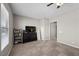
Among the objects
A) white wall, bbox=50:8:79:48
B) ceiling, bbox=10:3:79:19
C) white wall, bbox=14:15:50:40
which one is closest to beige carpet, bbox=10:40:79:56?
white wall, bbox=50:8:79:48

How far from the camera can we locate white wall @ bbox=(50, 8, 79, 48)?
4.35m

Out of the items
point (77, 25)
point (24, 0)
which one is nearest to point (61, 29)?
point (77, 25)

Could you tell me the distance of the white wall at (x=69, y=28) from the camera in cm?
435

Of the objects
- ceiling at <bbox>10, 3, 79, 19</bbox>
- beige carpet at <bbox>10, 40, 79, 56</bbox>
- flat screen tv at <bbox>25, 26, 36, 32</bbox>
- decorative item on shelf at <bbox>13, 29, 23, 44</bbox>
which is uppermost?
ceiling at <bbox>10, 3, 79, 19</bbox>

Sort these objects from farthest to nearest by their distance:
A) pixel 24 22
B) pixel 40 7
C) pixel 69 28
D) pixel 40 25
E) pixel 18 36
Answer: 1. pixel 40 25
2. pixel 24 22
3. pixel 18 36
4. pixel 69 28
5. pixel 40 7

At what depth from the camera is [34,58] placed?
3.34 feet

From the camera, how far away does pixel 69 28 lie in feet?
16.1

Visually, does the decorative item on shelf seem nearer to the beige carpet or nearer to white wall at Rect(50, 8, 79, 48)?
the beige carpet

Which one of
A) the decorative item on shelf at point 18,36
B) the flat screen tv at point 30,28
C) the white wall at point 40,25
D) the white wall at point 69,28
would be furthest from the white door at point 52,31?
the decorative item on shelf at point 18,36

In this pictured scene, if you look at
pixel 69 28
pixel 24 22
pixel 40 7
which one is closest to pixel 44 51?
pixel 40 7

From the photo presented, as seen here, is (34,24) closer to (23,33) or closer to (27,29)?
(27,29)

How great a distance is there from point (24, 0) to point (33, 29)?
577 cm

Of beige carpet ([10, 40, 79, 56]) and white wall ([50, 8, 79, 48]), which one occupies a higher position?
white wall ([50, 8, 79, 48])

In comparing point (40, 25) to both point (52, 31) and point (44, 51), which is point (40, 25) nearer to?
point (52, 31)
